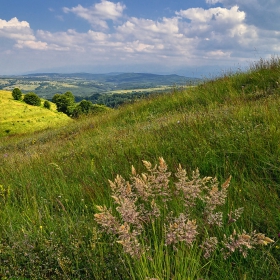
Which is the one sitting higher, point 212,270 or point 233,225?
point 233,225

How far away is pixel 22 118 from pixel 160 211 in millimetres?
44111

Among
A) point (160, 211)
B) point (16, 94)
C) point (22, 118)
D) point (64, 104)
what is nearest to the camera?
point (160, 211)

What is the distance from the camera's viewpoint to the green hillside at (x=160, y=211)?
5.16 ft

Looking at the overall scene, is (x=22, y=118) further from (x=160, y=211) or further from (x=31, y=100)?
(x=160, y=211)

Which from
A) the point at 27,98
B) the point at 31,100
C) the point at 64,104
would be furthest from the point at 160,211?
the point at 64,104

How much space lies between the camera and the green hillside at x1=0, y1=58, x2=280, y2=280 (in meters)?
1.57

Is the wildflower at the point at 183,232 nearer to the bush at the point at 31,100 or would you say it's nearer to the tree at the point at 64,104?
the bush at the point at 31,100

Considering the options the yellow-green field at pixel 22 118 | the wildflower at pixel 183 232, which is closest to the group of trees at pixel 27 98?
the yellow-green field at pixel 22 118

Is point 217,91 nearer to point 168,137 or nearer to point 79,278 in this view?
point 168,137

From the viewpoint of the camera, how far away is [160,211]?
2.39 metres

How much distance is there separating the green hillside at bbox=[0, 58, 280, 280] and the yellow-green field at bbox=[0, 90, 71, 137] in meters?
32.3

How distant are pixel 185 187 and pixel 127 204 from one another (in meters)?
0.39

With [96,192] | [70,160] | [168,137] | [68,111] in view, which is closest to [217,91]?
[168,137]

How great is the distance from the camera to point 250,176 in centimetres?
300
